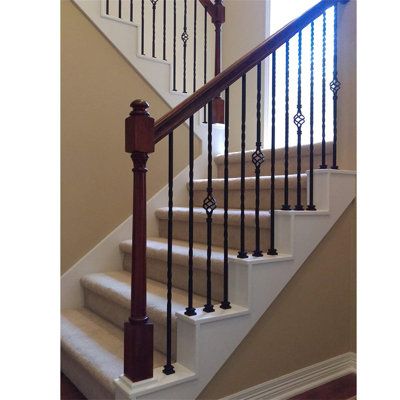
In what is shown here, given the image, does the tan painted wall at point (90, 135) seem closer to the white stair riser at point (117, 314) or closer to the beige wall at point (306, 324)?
the white stair riser at point (117, 314)

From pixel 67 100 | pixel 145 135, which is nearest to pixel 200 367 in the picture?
pixel 145 135

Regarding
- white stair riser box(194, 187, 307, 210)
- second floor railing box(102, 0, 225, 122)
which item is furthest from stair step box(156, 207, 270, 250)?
second floor railing box(102, 0, 225, 122)

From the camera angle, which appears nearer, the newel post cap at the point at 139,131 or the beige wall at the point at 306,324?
the newel post cap at the point at 139,131

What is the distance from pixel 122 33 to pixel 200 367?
7.83 feet

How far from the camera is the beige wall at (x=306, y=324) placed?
6.37 feet

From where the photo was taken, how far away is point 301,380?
2154 millimetres

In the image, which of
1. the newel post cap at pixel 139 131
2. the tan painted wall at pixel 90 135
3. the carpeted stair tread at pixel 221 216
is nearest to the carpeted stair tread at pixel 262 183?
the carpeted stair tread at pixel 221 216

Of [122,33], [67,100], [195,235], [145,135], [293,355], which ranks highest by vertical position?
[122,33]
